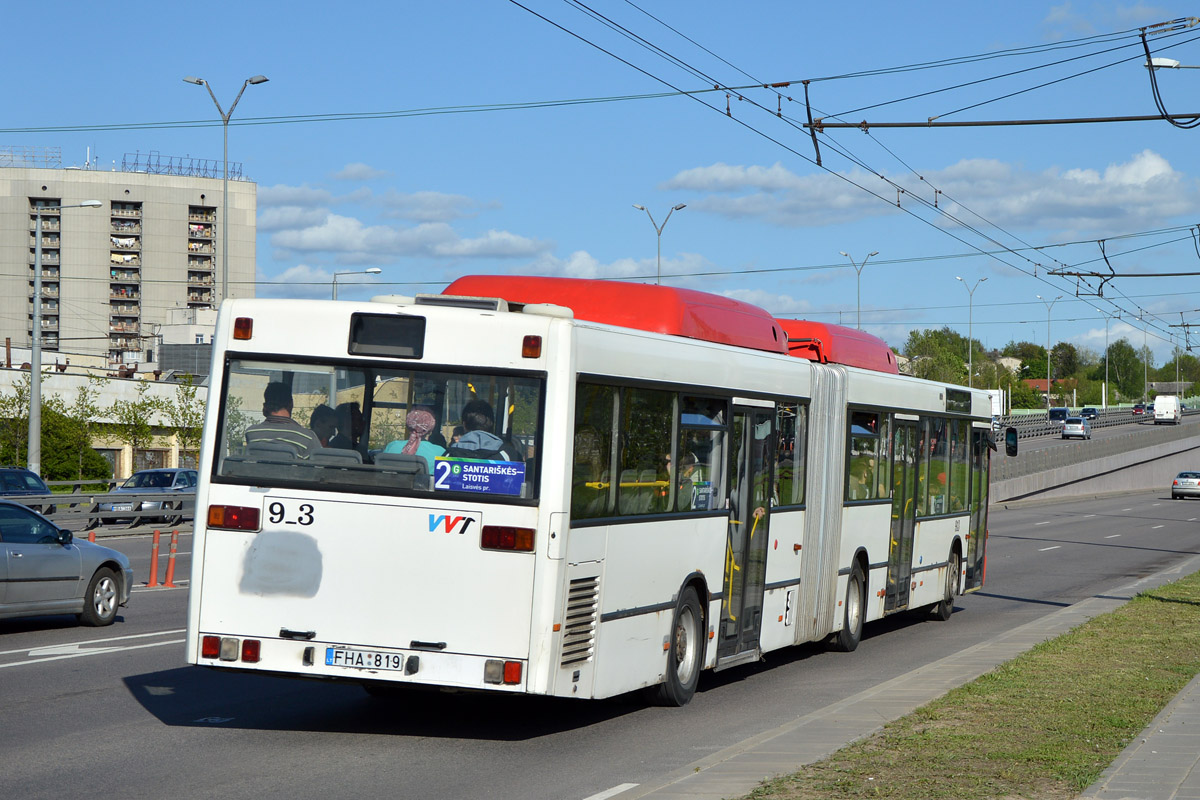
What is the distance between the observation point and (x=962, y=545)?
61.6 feet

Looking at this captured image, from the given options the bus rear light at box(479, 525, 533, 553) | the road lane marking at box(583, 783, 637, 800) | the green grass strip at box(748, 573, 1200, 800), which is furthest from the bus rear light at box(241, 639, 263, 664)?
the green grass strip at box(748, 573, 1200, 800)

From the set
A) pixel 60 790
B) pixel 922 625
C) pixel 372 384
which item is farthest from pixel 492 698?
pixel 922 625

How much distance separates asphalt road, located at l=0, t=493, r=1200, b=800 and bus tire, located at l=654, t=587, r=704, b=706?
153 millimetres

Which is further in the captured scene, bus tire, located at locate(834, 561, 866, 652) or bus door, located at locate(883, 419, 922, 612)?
bus door, located at locate(883, 419, 922, 612)

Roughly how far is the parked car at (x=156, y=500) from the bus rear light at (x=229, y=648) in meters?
25.2

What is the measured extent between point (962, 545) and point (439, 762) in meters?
12.0

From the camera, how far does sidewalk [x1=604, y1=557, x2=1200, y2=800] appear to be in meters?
7.04

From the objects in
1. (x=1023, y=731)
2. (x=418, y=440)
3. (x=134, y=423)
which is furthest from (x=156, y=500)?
(x=1023, y=731)

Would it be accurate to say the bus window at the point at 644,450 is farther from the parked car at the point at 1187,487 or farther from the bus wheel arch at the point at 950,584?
the parked car at the point at 1187,487

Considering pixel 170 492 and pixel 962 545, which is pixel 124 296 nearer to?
pixel 170 492

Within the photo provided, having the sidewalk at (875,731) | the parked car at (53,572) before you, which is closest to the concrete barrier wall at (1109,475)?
the parked car at (53,572)

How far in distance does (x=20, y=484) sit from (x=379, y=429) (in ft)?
87.2

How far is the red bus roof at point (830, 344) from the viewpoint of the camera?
14.6 m

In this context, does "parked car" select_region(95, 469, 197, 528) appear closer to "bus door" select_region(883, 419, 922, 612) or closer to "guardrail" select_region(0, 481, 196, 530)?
"guardrail" select_region(0, 481, 196, 530)
